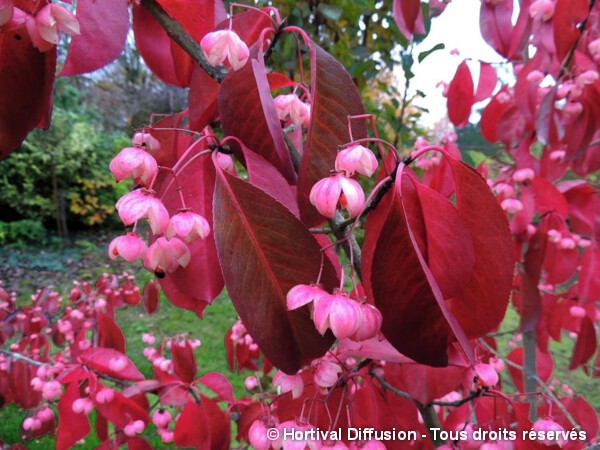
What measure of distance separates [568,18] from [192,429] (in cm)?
109

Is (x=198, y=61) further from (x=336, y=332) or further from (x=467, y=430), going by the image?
(x=467, y=430)

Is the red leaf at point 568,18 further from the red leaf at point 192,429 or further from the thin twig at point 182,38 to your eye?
the red leaf at point 192,429

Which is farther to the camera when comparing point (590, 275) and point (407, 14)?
point (590, 275)

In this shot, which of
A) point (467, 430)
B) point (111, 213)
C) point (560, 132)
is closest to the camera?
point (467, 430)

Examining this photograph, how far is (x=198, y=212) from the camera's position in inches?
18.9

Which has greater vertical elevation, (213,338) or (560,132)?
(560,132)

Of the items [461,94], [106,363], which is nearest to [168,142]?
[106,363]

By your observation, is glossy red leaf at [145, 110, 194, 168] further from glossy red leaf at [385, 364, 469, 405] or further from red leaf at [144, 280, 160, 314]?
red leaf at [144, 280, 160, 314]

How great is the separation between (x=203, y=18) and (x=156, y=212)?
0.25 m

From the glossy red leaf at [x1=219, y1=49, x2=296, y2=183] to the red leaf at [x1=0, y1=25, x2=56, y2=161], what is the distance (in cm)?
17

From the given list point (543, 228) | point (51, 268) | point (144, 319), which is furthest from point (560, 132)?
point (51, 268)

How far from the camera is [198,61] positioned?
0.48 m

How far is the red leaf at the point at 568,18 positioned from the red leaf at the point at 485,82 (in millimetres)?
361

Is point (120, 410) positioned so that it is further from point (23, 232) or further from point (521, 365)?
point (23, 232)
